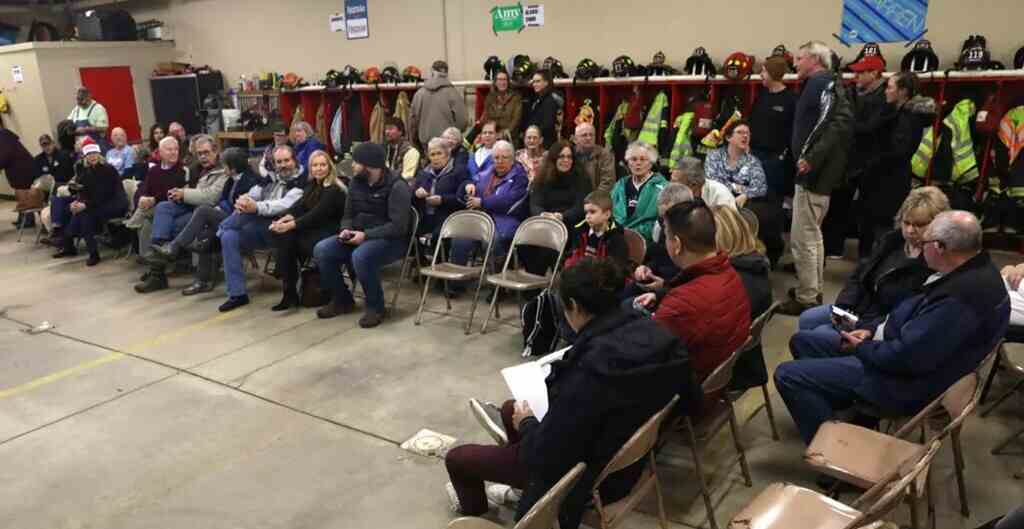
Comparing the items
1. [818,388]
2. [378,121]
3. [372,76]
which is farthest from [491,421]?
[372,76]

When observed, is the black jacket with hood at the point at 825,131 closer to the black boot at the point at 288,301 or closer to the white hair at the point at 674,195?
the white hair at the point at 674,195

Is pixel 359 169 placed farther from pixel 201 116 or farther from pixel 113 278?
pixel 201 116

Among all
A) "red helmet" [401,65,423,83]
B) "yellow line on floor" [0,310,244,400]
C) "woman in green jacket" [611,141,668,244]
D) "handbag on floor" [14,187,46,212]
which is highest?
"red helmet" [401,65,423,83]

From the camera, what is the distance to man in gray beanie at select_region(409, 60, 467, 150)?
25.9ft

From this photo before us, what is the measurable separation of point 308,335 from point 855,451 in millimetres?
3558

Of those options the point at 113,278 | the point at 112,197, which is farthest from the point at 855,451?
the point at 112,197

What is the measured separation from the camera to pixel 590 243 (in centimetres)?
426

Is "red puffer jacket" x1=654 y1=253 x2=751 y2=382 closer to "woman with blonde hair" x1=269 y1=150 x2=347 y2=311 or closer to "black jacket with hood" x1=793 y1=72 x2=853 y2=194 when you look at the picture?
"black jacket with hood" x1=793 y1=72 x2=853 y2=194

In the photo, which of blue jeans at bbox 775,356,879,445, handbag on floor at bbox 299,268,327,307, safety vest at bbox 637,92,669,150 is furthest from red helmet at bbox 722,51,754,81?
blue jeans at bbox 775,356,879,445

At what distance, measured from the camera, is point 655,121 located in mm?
7008

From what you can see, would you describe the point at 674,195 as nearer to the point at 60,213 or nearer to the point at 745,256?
the point at 745,256

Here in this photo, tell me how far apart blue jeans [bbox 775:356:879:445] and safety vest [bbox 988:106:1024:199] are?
145 inches

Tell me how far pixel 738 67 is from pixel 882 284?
365 cm

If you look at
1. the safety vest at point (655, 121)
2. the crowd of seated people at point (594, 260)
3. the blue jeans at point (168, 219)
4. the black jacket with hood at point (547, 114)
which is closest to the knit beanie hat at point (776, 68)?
the crowd of seated people at point (594, 260)
